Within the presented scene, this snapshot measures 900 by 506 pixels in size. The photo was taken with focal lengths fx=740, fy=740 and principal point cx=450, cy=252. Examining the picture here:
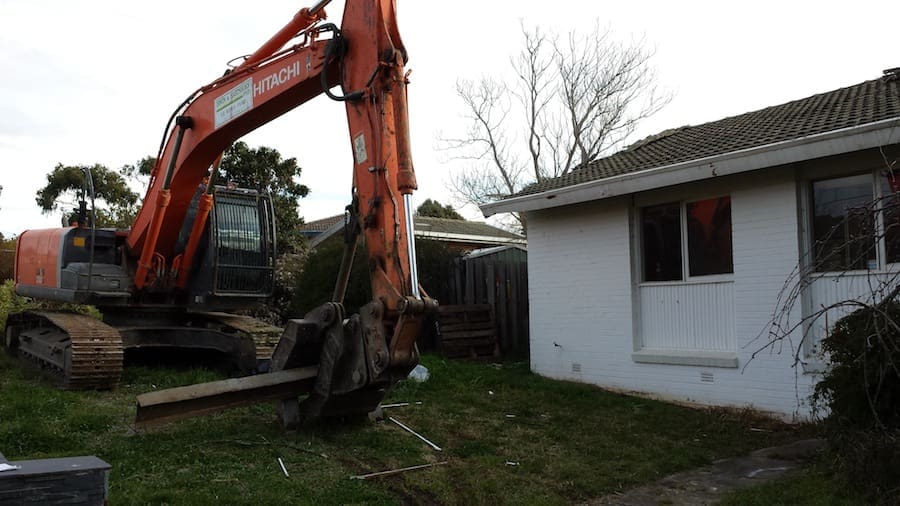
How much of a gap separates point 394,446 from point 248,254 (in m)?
4.35

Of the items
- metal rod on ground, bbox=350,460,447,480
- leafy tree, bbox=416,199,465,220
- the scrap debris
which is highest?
leafy tree, bbox=416,199,465,220

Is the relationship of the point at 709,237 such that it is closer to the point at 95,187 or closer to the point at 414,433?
the point at 414,433

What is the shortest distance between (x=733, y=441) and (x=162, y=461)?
17.4ft

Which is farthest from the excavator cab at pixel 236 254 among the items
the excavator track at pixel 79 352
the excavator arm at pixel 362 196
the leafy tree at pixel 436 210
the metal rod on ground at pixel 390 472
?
the leafy tree at pixel 436 210

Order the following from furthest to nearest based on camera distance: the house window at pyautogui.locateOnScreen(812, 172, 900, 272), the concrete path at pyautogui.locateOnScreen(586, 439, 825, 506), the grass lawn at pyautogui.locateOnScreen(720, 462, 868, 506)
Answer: the house window at pyautogui.locateOnScreen(812, 172, 900, 272) < the concrete path at pyautogui.locateOnScreen(586, 439, 825, 506) < the grass lawn at pyautogui.locateOnScreen(720, 462, 868, 506)

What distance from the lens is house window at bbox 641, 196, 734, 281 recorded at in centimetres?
943

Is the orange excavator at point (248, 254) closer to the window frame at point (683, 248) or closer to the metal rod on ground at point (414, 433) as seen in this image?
the metal rod on ground at point (414, 433)

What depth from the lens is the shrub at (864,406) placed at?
16.2 ft

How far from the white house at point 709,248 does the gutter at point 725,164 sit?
2 cm

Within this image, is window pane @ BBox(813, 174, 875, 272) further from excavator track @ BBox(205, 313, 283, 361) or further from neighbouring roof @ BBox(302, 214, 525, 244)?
neighbouring roof @ BBox(302, 214, 525, 244)

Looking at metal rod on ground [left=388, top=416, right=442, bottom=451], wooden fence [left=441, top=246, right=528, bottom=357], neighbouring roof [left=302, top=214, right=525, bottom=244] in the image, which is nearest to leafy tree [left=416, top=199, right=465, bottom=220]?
neighbouring roof [left=302, top=214, right=525, bottom=244]

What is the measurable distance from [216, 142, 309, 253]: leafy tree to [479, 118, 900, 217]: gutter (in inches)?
408

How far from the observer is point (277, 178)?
68.8 ft

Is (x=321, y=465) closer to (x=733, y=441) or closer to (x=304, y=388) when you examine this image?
(x=304, y=388)
